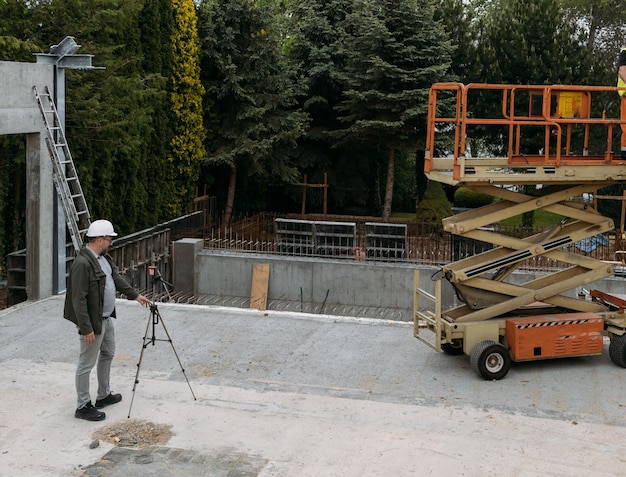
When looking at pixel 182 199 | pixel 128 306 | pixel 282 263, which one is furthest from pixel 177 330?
pixel 182 199

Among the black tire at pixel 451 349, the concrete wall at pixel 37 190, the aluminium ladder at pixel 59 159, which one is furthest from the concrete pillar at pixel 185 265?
the black tire at pixel 451 349

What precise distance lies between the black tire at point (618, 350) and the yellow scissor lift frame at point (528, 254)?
13 millimetres

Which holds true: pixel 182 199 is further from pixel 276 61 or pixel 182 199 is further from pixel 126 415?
pixel 126 415

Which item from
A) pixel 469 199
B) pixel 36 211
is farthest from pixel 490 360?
pixel 469 199

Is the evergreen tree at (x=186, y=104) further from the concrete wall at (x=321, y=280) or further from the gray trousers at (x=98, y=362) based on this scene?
the gray trousers at (x=98, y=362)

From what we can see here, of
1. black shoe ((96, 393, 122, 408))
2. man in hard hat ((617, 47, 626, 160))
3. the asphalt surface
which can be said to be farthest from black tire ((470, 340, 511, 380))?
black shoe ((96, 393, 122, 408))

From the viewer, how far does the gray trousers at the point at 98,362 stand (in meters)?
8.16

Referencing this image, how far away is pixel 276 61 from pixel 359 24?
309 cm

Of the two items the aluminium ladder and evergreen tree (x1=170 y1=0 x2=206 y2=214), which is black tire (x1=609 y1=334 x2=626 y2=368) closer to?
the aluminium ladder

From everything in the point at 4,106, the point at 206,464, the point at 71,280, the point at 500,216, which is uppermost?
the point at 4,106

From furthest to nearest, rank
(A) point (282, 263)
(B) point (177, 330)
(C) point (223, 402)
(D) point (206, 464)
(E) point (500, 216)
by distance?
(A) point (282, 263), (B) point (177, 330), (E) point (500, 216), (C) point (223, 402), (D) point (206, 464)

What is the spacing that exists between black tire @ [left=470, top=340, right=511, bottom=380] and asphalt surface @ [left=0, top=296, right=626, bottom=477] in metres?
0.13

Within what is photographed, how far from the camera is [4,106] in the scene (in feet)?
40.8

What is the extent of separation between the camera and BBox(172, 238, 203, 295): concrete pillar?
1958cm
